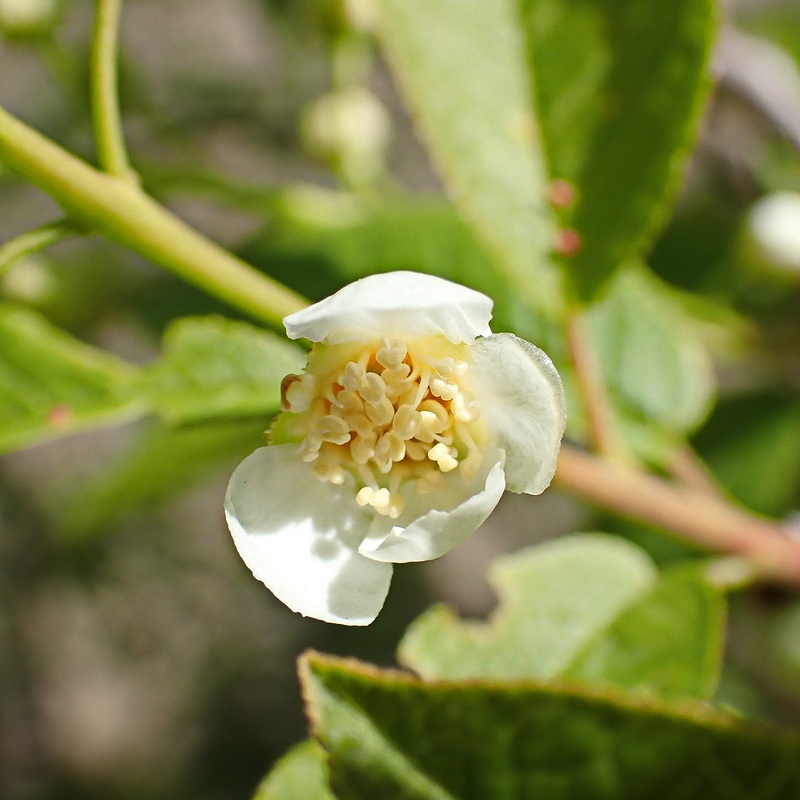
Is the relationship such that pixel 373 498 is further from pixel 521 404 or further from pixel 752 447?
pixel 752 447

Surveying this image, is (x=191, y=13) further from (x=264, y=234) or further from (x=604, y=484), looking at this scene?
(x=604, y=484)

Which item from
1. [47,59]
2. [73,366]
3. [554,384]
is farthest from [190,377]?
[47,59]

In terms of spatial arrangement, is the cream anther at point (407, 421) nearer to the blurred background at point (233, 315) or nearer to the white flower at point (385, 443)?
the white flower at point (385, 443)

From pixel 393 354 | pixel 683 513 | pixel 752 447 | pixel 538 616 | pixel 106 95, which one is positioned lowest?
pixel 752 447

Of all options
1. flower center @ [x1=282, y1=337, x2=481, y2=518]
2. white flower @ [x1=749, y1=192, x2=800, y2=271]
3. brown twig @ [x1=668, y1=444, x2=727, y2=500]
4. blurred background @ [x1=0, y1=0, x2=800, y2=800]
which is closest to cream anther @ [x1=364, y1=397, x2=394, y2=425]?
flower center @ [x1=282, y1=337, x2=481, y2=518]

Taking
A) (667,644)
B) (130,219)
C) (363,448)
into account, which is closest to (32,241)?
(130,219)

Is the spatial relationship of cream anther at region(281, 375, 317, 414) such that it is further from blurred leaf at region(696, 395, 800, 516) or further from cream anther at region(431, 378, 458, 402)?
blurred leaf at region(696, 395, 800, 516)

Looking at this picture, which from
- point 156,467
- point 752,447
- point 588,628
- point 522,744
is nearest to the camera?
point 522,744
